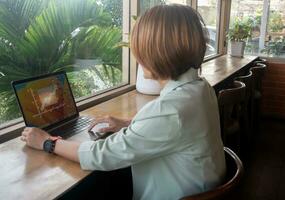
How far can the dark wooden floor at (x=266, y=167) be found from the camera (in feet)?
8.43

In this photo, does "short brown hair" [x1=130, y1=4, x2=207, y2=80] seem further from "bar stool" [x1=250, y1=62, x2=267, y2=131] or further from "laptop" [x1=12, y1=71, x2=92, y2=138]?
"bar stool" [x1=250, y1=62, x2=267, y2=131]

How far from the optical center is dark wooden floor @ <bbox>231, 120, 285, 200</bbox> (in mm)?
2570

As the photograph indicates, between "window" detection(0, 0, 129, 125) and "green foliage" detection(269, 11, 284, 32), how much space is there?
2941mm

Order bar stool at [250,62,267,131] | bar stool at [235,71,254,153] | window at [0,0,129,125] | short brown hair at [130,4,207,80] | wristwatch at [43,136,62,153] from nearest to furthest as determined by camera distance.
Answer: short brown hair at [130,4,207,80]
wristwatch at [43,136,62,153]
window at [0,0,129,125]
bar stool at [235,71,254,153]
bar stool at [250,62,267,131]

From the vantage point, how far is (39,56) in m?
1.79

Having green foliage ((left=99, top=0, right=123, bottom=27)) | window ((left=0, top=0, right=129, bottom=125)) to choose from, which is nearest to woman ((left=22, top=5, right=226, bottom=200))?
window ((left=0, top=0, right=129, bottom=125))

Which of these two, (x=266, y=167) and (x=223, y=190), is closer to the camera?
(x=223, y=190)

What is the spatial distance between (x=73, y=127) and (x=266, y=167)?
84.8 inches

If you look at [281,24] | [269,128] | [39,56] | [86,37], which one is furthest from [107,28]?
[281,24]

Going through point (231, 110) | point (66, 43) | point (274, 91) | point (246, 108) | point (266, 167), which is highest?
point (66, 43)

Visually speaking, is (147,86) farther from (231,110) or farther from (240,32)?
(240,32)

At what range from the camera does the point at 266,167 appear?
306 cm

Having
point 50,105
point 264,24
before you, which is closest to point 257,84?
point 264,24

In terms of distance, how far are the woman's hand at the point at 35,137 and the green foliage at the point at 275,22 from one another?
418 centimetres
